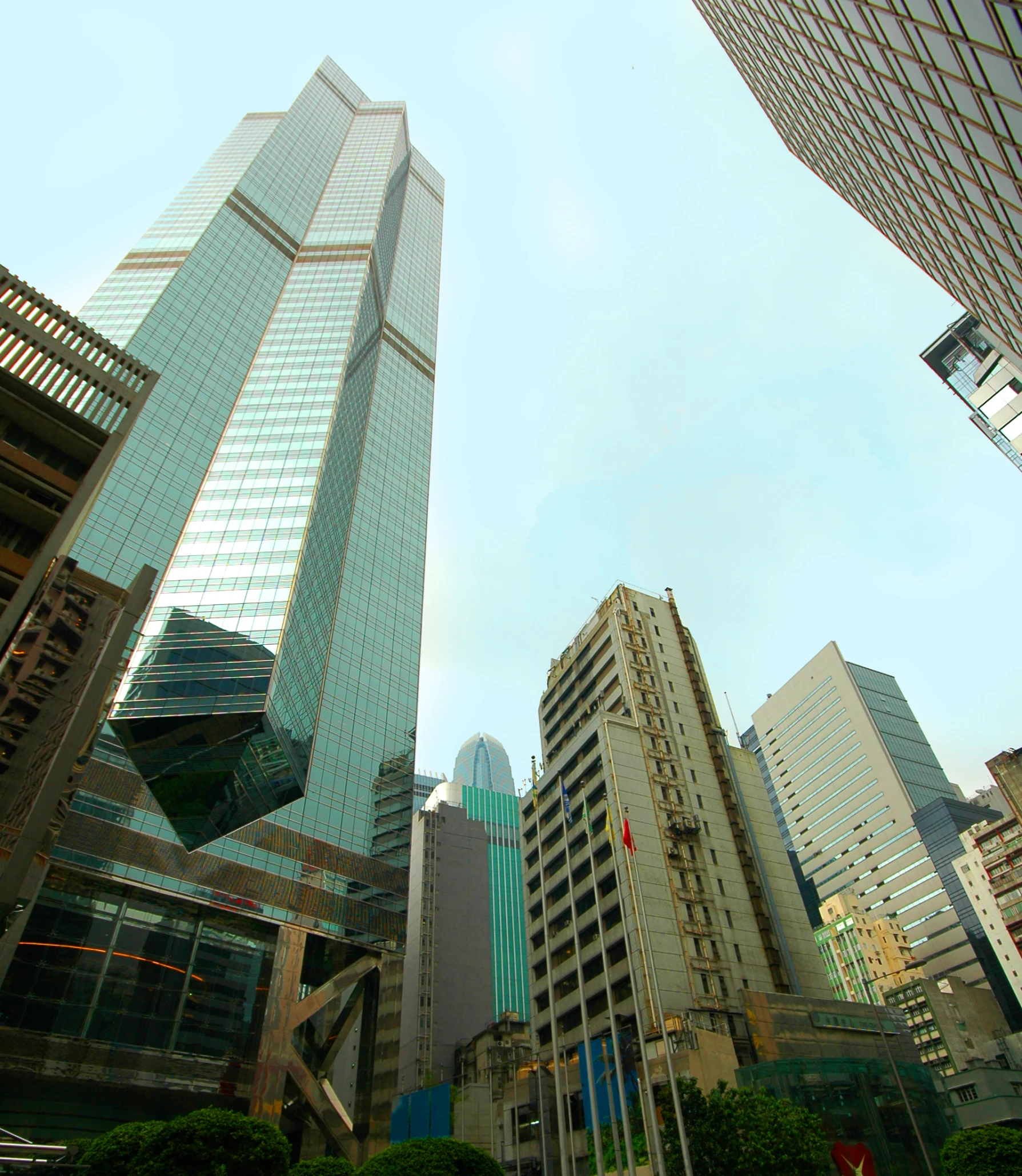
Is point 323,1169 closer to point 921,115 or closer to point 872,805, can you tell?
point 921,115

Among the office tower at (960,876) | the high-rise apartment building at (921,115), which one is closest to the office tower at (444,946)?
the office tower at (960,876)

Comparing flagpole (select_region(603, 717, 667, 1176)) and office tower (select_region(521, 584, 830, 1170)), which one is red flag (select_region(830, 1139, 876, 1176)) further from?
office tower (select_region(521, 584, 830, 1170))

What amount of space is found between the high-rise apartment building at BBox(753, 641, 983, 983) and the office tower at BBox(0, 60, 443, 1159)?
117 meters

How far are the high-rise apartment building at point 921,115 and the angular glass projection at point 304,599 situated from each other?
63.4 meters

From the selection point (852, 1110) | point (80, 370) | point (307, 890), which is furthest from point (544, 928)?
point (80, 370)

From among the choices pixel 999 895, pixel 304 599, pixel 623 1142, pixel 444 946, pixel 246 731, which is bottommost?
pixel 623 1142

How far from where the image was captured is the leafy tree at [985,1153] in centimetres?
3509

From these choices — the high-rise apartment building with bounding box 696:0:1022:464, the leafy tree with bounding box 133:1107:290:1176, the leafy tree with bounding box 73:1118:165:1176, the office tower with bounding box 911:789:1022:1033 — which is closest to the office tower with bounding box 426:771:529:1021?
the office tower with bounding box 911:789:1022:1033

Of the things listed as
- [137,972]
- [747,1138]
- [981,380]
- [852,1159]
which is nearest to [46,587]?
[137,972]

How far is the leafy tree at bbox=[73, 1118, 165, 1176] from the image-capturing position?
2838cm

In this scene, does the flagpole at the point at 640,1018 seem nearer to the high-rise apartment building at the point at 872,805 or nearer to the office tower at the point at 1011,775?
the office tower at the point at 1011,775

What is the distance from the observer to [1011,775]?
349ft

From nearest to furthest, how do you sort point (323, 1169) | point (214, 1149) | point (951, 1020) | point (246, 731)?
point (214, 1149) → point (323, 1169) → point (246, 731) → point (951, 1020)

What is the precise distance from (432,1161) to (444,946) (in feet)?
360
